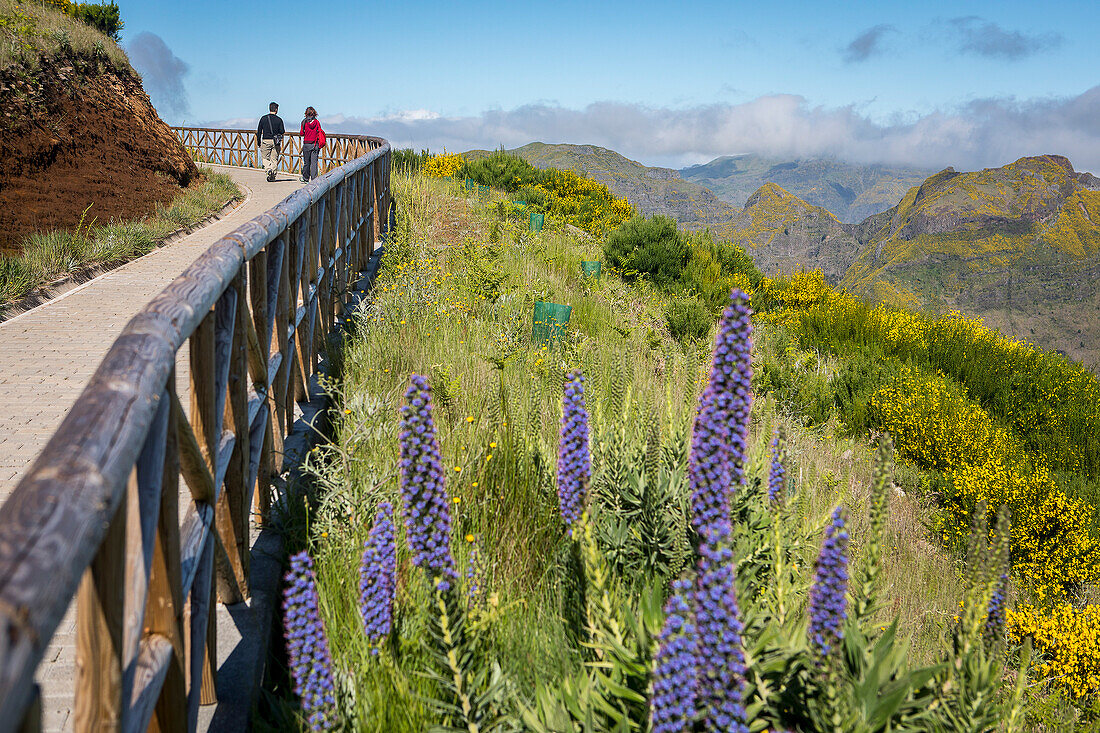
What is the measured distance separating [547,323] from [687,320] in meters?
3.79

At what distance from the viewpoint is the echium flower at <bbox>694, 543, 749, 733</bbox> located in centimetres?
135

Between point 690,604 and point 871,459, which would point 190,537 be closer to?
point 690,604

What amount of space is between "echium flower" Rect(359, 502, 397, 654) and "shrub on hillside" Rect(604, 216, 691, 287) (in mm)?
11424

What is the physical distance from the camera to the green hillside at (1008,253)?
125312mm

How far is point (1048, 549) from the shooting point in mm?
6375

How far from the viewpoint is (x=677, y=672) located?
1.40 metres

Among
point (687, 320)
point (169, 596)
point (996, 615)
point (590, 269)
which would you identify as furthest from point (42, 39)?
point (996, 615)

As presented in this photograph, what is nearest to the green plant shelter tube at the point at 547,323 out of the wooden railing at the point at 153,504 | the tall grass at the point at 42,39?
the wooden railing at the point at 153,504

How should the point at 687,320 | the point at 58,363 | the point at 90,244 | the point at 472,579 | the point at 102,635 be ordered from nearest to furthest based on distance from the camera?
the point at 102,635 → the point at 472,579 → the point at 58,363 → the point at 90,244 → the point at 687,320

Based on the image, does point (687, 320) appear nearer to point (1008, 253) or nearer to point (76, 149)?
point (76, 149)

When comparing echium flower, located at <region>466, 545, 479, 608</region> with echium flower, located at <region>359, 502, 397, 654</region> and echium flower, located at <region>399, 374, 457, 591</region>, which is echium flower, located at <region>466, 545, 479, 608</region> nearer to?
echium flower, located at <region>359, 502, 397, 654</region>

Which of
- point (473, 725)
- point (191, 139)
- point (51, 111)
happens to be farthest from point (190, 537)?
point (191, 139)

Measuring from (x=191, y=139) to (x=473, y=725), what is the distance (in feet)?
96.7

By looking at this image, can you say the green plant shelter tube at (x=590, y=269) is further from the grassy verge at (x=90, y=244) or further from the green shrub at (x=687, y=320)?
the grassy verge at (x=90, y=244)
